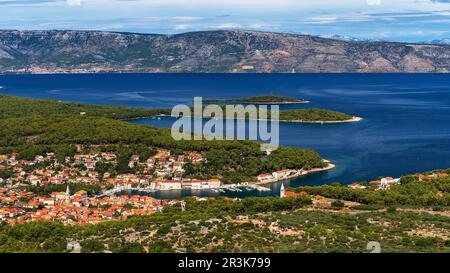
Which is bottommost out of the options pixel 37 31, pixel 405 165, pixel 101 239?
pixel 405 165

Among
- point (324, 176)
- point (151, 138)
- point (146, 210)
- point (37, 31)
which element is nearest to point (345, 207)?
point (146, 210)

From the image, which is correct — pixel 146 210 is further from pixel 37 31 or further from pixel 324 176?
pixel 37 31

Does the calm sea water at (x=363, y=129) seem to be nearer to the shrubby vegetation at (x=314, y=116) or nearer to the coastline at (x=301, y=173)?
the coastline at (x=301, y=173)

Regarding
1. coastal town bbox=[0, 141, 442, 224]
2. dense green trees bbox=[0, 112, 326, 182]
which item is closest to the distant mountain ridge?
dense green trees bbox=[0, 112, 326, 182]

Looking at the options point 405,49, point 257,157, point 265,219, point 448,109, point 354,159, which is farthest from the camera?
point 405,49

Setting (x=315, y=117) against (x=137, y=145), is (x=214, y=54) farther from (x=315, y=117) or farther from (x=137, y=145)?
(x=137, y=145)

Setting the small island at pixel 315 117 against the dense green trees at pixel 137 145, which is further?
the small island at pixel 315 117

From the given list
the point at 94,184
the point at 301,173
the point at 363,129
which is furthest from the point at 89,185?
the point at 363,129

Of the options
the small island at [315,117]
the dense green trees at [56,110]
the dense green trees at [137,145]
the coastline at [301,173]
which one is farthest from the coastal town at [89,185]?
the small island at [315,117]
